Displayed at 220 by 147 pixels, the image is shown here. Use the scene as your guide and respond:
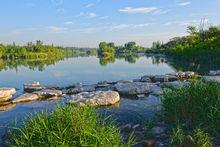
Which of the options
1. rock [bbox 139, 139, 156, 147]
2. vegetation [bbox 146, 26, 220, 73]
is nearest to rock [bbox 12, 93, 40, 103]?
rock [bbox 139, 139, 156, 147]

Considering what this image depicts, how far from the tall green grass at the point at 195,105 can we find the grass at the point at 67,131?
11.7ft

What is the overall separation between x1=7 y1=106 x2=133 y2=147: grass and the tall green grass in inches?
140

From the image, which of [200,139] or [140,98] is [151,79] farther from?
[200,139]

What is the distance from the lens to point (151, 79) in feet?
96.6

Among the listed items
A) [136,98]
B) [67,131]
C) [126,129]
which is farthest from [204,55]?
[67,131]

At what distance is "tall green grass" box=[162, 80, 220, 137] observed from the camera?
9.91 metres

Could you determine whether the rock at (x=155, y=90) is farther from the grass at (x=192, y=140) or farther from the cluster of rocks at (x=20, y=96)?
the grass at (x=192, y=140)

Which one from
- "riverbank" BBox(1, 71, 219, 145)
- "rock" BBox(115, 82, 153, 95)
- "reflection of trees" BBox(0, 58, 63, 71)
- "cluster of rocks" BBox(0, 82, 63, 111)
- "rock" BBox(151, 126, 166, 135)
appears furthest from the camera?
"reflection of trees" BBox(0, 58, 63, 71)

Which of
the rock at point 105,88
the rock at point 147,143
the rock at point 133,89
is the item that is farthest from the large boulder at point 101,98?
the rock at point 147,143

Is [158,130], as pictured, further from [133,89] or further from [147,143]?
[133,89]

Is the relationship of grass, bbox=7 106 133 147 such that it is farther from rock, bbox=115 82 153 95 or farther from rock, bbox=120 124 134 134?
rock, bbox=115 82 153 95

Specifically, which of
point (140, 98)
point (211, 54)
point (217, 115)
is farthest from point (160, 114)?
point (211, 54)

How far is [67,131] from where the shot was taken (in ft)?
23.9

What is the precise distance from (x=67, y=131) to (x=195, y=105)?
4.98 metres
